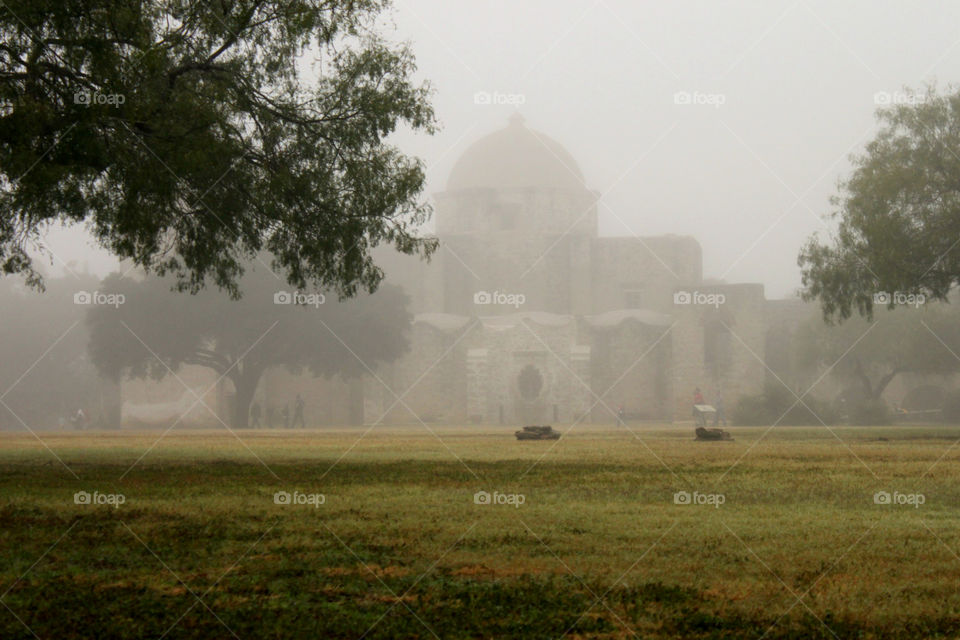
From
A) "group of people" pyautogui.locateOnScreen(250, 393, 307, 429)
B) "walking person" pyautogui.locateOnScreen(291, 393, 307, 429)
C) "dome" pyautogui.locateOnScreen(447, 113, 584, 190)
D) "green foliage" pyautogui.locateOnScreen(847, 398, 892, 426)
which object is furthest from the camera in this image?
"dome" pyautogui.locateOnScreen(447, 113, 584, 190)

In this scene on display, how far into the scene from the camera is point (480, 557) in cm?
597

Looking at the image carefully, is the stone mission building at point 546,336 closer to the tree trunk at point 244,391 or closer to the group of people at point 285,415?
the group of people at point 285,415

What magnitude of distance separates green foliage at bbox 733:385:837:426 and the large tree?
29.1 m

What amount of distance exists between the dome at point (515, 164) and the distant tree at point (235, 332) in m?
19.0

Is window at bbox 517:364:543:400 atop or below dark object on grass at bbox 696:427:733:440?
atop

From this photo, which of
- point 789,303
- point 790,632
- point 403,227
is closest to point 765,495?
point 790,632

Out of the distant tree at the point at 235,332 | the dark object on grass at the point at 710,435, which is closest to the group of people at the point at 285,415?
the distant tree at the point at 235,332

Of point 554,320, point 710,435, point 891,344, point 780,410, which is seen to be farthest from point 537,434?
point 554,320

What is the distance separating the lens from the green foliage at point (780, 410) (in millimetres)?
40188

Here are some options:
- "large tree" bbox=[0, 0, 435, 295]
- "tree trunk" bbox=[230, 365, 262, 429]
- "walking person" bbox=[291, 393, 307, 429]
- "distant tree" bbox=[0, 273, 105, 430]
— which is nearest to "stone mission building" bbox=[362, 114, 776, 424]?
"walking person" bbox=[291, 393, 307, 429]

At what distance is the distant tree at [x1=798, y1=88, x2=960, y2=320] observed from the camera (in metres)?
22.0

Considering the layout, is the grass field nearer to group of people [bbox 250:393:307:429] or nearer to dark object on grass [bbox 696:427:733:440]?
dark object on grass [bbox 696:427:733:440]

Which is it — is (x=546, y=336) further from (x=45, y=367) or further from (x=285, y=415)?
(x=45, y=367)

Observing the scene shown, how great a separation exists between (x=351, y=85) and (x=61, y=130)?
12.4ft
